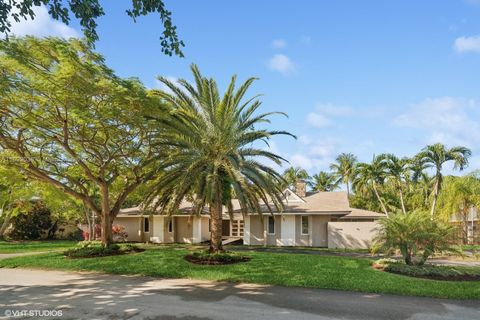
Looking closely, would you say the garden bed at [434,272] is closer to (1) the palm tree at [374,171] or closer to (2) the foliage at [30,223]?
(1) the palm tree at [374,171]

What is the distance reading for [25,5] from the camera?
5.86 m

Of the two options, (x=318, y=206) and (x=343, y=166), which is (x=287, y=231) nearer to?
(x=318, y=206)

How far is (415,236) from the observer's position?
13219mm

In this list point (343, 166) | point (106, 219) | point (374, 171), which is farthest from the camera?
point (343, 166)

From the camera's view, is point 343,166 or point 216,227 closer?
point 216,227

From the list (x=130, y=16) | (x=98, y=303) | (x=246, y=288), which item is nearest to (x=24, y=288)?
(x=98, y=303)

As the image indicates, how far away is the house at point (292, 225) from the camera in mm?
25453

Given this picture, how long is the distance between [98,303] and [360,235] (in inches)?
779

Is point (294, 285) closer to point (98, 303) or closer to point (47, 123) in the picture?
point (98, 303)

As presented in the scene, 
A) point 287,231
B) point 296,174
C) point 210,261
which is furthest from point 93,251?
point 296,174

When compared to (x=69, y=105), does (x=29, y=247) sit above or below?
below

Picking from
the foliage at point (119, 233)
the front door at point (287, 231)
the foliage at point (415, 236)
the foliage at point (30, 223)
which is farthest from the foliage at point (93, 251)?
Result: the foliage at point (30, 223)

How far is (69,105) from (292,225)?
1813cm

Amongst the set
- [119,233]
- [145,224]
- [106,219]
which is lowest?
[119,233]
